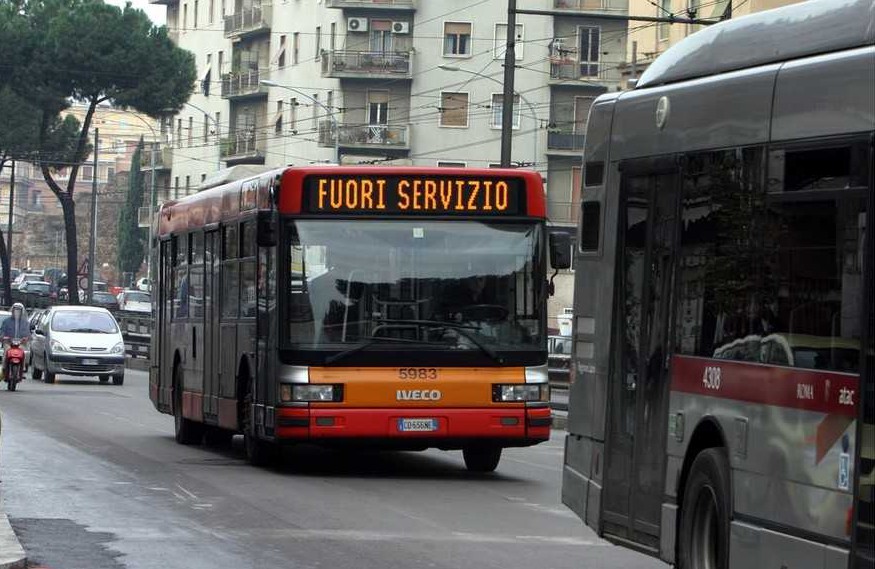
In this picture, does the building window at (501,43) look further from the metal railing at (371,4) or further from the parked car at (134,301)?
the parked car at (134,301)

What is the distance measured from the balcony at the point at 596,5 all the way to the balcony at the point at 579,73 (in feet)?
7.19

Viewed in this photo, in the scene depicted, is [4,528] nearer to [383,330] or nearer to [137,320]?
[383,330]

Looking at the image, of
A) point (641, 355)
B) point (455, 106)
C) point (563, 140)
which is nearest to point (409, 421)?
point (641, 355)

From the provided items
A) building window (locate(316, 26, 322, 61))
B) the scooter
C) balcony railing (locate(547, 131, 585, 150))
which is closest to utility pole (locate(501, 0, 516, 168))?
the scooter

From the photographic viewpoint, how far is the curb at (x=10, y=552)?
11.0 meters

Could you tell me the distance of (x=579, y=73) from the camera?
273 ft

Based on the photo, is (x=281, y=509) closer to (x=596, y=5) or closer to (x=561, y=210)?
(x=596, y=5)

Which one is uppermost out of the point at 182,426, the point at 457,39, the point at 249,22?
the point at 249,22

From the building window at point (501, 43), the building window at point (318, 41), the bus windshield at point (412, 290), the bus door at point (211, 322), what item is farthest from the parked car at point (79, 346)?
the building window at point (318, 41)

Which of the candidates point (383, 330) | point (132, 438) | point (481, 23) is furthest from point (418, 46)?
point (383, 330)

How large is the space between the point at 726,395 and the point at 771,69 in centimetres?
152

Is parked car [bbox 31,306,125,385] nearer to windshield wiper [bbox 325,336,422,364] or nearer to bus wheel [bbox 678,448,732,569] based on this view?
windshield wiper [bbox 325,336,422,364]

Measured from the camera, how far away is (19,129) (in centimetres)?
8175

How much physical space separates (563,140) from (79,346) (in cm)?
4209
